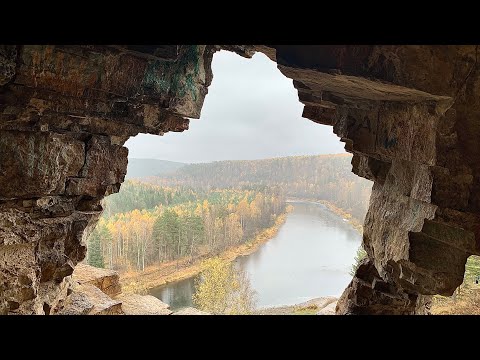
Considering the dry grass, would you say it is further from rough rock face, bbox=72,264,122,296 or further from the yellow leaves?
rough rock face, bbox=72,264,122,296

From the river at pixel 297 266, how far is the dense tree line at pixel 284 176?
34.3 meters

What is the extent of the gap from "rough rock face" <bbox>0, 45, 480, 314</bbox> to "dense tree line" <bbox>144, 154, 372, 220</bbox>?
81705 mm

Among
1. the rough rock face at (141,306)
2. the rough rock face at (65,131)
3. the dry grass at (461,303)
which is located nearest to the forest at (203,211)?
the rough rock face at (65,131)

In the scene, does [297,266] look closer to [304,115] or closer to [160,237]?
[160,237]

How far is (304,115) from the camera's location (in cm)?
1070

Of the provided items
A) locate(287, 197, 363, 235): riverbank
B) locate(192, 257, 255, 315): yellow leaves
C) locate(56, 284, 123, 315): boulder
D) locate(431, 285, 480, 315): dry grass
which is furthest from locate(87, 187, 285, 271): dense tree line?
locate(431, 285, 480, 315): dry grass

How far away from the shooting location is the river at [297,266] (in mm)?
30641

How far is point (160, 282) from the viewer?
33.9m

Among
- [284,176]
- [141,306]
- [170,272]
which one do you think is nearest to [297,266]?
[170,272]

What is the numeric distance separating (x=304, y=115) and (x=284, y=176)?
104 metres

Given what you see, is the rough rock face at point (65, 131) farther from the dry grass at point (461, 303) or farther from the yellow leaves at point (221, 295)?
the dry grass at point (461, 303)

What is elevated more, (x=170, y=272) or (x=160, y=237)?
(x=160, y=237)
